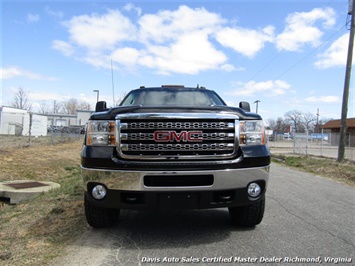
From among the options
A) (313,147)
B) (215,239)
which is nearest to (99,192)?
(215,239)

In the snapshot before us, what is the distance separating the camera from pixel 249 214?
3.98 m

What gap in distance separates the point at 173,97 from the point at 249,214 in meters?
2.29

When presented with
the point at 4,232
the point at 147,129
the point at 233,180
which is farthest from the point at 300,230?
the point at 4,232

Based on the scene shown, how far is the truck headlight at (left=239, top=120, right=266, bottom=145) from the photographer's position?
361 centimetres

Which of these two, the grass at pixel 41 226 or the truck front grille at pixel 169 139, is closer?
the grass at pixel 41 226

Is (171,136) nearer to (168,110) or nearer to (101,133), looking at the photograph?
(168,110)

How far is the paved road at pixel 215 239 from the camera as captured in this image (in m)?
3.21

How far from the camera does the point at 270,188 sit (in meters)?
7.46

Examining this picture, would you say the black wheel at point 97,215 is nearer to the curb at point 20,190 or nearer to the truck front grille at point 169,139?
the truck front grille at point 169,139

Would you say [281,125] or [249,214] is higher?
[281,125]

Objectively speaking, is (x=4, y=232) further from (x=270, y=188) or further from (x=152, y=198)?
(x=270, y=188)

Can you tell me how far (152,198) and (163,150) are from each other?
517 millimetres

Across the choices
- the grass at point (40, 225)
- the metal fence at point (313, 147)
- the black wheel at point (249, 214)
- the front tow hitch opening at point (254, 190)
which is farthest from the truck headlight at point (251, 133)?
the metal fence at point (313, 147)

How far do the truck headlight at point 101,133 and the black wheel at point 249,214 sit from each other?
1.83m
